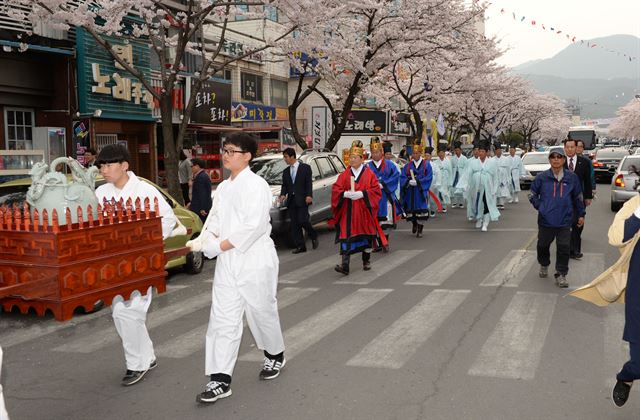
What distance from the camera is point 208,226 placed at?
4590 mm

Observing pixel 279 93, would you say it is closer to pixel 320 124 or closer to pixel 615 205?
pixel 320 124

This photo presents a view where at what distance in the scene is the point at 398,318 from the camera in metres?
6.50

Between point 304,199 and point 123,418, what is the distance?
7.37 meters

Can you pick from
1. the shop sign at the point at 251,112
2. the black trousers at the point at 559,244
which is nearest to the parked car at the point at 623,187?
the black trousers at the point at 559,244

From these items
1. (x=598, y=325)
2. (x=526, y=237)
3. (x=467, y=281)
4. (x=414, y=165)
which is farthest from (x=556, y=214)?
(x=414, y=165)

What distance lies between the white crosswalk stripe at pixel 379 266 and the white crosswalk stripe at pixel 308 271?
1.27ft

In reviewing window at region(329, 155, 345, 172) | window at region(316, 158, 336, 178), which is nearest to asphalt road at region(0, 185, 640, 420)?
window at region(316, 158, 336, 178)

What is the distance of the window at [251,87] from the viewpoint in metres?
29.3

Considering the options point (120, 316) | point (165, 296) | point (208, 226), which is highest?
point (208, 226)

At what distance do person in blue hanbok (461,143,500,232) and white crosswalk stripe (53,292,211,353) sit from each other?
756 centimetres

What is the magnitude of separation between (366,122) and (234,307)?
18.9 m

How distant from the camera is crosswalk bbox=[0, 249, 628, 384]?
526cm

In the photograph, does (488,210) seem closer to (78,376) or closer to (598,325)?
(598,325)

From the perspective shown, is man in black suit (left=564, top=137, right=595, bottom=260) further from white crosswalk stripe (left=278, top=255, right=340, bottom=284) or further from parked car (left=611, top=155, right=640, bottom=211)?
parked car (left=611, top=155, right=640, bottom=211)
